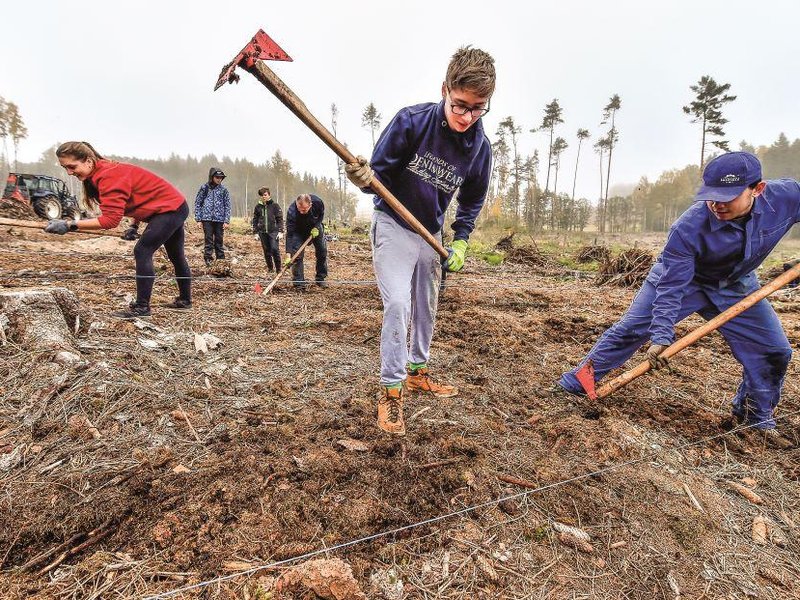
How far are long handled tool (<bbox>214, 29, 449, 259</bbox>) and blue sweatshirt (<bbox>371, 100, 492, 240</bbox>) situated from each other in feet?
0.35

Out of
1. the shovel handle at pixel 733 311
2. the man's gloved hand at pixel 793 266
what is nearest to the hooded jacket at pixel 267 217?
the shovel handle at pixel 733 311

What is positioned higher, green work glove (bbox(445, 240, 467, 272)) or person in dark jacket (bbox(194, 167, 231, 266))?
person in dark jacket (bbox(194, 167, 231, 266))

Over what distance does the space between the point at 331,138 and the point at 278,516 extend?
71.3 inches

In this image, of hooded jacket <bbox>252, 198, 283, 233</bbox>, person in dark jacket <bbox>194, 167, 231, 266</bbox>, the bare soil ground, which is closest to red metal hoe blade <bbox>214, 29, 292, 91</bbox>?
the bare soil ground

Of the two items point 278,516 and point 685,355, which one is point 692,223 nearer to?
point 685,355

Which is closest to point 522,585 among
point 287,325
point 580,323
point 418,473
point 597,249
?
point 418,473

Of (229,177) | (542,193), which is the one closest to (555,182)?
(542,193)

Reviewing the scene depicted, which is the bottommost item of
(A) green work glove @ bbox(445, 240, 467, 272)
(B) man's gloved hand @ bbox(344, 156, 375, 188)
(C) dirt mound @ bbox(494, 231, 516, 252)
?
(A) green work glove @ bbox(445, 240, 467, 272)

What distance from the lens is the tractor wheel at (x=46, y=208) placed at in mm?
14992

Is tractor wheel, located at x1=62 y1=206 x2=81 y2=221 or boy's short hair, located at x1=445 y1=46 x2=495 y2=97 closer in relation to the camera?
boy's short hair, located at x1=445 y1=46 x2=495 y2=97

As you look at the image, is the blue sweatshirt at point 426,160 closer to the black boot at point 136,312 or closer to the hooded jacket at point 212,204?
the black boot at point 136,312

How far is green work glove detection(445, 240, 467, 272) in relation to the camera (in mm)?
2602

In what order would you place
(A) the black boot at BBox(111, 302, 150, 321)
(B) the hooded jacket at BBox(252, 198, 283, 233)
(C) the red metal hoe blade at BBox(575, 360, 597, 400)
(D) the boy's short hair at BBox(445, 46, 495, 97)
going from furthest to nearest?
(B) the hooded jacket at BBox(252, 198, 283, 233), (A) the black boot at BBox(111, 302, 150, 321), (C) the red metal hoe blade at BBox(575, 360, 597, 400), (D) the boy's short hair at BBox(445, 46, 495, 97)

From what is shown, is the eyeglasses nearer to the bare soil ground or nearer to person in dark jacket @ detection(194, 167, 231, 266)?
the bare soil ground
